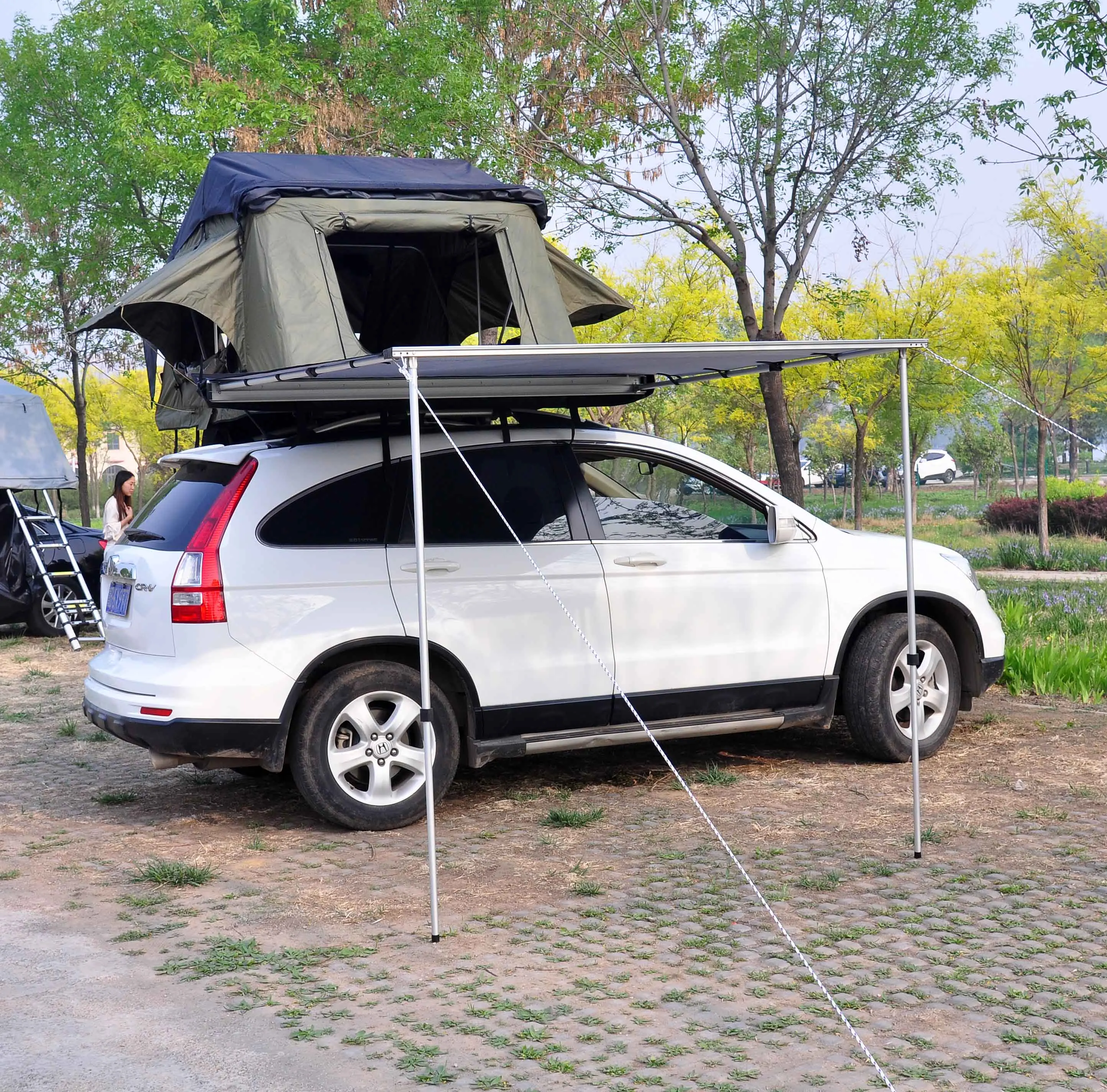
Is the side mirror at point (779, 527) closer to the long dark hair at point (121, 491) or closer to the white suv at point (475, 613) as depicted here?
the white suv at point (475, 613)

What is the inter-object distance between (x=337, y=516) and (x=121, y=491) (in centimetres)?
789

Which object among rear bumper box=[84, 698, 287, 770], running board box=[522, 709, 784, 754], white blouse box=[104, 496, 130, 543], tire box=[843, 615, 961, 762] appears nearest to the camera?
rear bumper box=[84, 698, 287, 770]

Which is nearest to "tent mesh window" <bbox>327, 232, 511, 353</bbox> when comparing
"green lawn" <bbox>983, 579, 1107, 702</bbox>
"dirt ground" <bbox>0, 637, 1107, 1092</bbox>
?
"dirt ground" <bbox>0, 637, 1107, 1092</bbox>

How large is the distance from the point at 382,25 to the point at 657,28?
16.6 ft

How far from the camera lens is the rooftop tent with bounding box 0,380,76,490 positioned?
47.7ft

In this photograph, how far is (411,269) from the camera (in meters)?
8.27

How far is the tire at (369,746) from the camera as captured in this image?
6.08 meters

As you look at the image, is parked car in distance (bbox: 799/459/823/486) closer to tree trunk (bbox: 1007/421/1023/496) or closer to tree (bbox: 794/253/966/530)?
tree trunk (bbox: 1007/421/1023/496)

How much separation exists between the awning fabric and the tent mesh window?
1.44 metres

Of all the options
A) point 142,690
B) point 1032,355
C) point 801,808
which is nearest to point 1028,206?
point 1032,355

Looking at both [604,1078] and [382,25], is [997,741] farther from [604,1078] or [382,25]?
[382,25]

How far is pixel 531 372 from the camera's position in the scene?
583cm

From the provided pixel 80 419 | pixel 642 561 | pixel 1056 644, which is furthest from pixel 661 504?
pixel 80 419

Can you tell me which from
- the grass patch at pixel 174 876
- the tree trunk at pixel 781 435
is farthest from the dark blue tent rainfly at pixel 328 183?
the tree trunk at pixel 781 435
